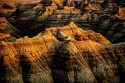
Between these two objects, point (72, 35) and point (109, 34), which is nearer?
point (72, 35)

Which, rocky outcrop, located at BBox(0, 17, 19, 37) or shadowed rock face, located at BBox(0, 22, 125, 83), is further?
rocky outcrop, located at BBox(0, 17, 19, 37)

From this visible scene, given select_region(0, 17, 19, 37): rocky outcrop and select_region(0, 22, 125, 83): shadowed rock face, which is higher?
select_region(0, 22, 125, 83): shadowed rock face

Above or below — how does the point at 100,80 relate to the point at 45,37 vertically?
below

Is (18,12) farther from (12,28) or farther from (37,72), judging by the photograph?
(37,72)

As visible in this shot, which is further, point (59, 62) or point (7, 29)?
point (7, 29)

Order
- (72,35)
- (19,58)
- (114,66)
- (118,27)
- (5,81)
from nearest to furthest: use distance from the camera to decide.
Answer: (5,81)
(19,58)
(114,66)
(72,35)
(118,27)

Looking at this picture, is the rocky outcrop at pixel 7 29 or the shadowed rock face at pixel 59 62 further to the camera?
the rocky outcrop at pixel 7 29

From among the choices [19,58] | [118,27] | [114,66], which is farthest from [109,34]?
[19,58]

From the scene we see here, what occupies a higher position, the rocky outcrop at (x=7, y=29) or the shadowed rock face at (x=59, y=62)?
the shadowed rock face at (x=59, y=62)
